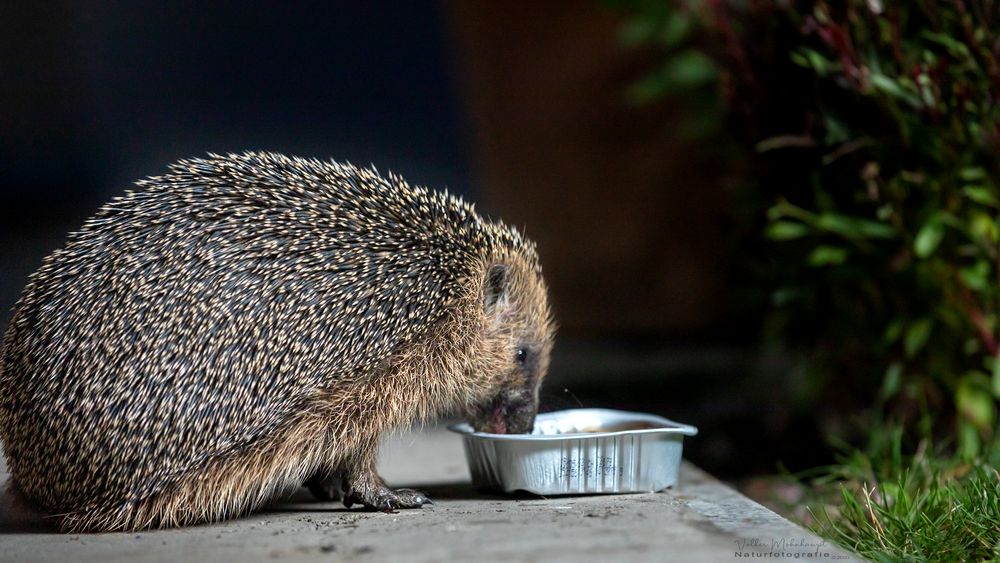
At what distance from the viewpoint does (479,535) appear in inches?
152

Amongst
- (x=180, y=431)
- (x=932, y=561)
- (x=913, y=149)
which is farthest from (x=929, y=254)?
(x=180, y=431)

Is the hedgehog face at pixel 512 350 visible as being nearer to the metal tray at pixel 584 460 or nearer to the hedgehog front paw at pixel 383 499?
the metal tray at pixel 584 460

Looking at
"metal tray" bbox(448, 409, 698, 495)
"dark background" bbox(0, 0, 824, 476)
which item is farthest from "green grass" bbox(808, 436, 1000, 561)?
"dark background" bbox(0, 0, 824, 476)

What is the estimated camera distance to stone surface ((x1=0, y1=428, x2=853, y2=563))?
141 inches

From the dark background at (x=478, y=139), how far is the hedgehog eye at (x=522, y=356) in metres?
0.46

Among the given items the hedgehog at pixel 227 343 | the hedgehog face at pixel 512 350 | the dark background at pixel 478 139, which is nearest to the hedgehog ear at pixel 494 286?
the hedgehog face at pixel 512 350

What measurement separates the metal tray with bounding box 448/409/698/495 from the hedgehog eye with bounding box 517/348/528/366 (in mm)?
535

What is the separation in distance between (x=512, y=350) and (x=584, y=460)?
756mm

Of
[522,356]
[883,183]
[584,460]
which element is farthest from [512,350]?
[883,183]

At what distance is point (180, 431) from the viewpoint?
13.6 feet

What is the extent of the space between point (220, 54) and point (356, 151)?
1094 mm

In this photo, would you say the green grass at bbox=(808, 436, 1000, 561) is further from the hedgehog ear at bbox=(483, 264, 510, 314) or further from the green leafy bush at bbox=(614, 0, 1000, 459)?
the hedgehog ear at bbox=(483, 264, 510, 314)

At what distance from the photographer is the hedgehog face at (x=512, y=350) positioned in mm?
5168

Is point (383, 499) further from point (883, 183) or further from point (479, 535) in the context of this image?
Result: point (883, 183)
